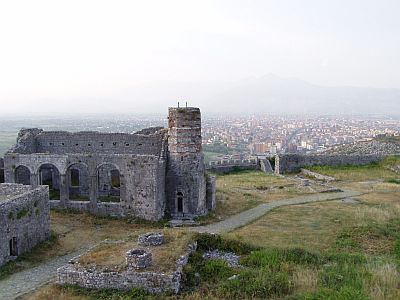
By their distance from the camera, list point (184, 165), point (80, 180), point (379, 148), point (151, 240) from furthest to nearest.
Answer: point (379, 148) → point (80, 180) → point (184, 165) → point (151, 240)

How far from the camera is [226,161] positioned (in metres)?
52.3

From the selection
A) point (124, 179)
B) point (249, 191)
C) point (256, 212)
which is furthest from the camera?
point (249, 191)

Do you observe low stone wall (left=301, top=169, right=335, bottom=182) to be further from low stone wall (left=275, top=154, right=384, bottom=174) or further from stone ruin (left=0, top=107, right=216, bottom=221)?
stone ruin (left=0, top=107, right=216, bottom=221)

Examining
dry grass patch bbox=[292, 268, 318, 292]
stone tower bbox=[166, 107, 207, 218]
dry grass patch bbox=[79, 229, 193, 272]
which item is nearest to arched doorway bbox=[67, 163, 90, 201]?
stone tower bbox=[166, 107, 207, 218]

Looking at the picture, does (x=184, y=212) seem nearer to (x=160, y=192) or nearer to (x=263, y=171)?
(x=160, y=192)

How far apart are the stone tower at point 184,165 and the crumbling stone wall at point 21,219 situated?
8005 mm

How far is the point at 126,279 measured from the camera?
53.5 feet

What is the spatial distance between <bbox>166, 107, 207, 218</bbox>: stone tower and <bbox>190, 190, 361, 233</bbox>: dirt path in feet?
7.10

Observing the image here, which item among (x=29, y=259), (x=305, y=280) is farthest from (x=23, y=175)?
(x=305, y=280)

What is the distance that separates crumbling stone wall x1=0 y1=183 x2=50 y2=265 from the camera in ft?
67.6

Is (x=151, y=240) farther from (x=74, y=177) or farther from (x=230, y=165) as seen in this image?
(x=230, y=165)

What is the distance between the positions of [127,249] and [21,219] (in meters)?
5.84

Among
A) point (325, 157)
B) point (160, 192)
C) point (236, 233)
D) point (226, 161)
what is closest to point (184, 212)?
point (160, 192)

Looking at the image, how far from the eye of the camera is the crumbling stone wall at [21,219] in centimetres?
Result: 2059
